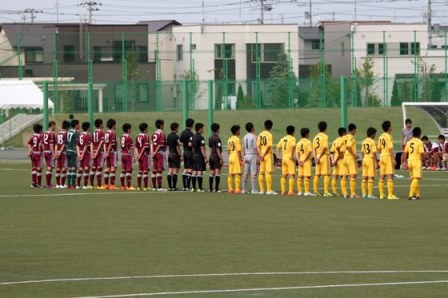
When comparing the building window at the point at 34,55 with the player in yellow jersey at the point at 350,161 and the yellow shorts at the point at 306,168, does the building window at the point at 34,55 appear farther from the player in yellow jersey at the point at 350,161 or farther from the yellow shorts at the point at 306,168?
the player in yellow jersey at the point at 350,161

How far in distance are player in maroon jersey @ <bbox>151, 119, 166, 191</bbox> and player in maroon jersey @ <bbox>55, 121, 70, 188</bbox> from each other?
8.66 ft

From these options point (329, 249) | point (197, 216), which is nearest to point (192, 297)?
point (329, 249)

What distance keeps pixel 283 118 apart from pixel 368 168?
39632 mm

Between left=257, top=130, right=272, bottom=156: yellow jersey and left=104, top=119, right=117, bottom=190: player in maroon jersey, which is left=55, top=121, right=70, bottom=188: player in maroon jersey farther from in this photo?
left=257, top=130, right=272, bottom=156: yellow jersey

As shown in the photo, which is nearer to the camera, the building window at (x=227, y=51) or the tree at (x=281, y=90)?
the tree at (x=281, y=90)

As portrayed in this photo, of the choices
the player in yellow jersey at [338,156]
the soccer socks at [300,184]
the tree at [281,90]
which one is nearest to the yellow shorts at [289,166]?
the soccer socks at [300,184]

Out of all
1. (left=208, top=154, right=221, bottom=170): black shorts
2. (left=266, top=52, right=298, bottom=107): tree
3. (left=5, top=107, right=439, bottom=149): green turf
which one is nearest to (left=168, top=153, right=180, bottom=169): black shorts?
(left=208, top=154, right=221, bottom=170): black shorts

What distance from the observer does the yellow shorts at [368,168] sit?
31953mm

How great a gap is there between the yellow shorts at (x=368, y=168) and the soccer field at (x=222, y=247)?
4.07 feet

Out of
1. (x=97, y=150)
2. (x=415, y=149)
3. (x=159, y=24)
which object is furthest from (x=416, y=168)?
(x=159, y=24)

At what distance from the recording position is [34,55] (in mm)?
97375

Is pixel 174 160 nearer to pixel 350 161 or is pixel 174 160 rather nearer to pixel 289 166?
pixel 289 166

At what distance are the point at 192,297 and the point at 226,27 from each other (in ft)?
305

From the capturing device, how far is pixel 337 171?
3284 cm
